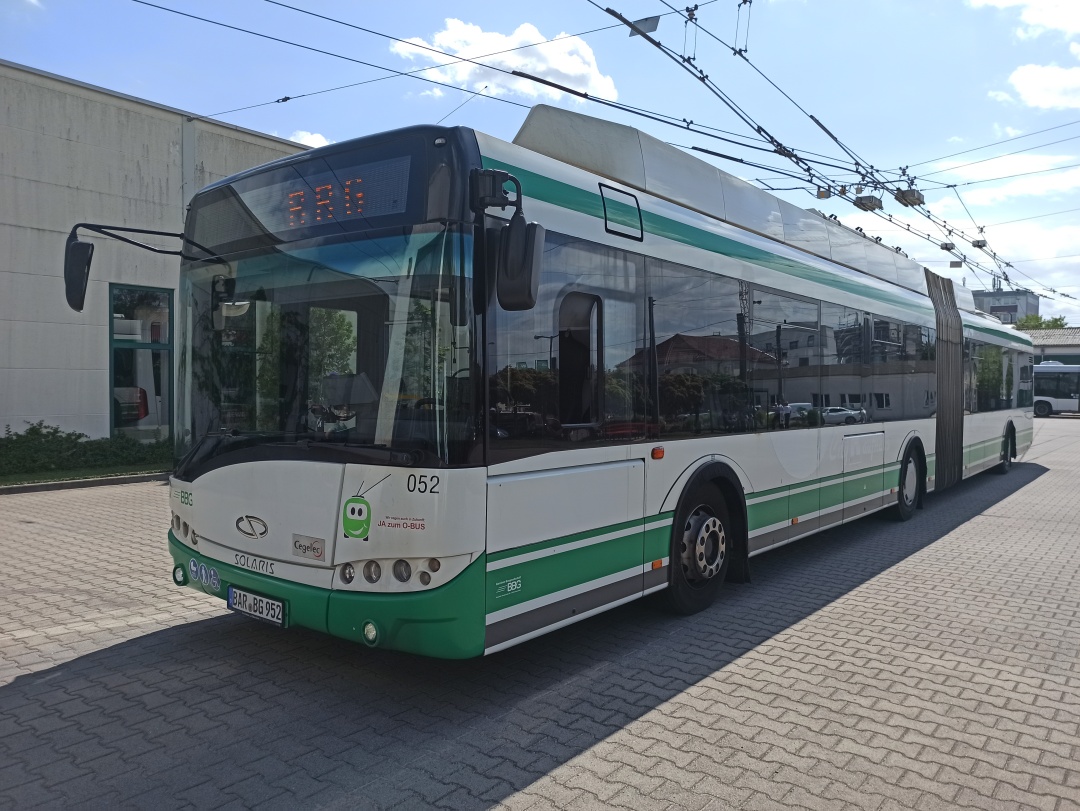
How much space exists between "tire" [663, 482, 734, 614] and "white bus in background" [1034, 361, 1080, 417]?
162 feet

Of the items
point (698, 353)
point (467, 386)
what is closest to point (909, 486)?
point (698, 353)

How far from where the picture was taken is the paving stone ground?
3746mm

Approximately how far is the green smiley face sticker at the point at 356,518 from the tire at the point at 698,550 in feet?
8.23

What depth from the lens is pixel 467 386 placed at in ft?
14.1

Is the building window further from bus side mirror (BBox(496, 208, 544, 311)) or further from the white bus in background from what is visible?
the white bus in background

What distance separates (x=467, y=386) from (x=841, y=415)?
19.4 ft

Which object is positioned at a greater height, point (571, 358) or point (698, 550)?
point (571, 358)

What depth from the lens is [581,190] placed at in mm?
5344

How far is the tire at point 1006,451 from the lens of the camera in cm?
1727

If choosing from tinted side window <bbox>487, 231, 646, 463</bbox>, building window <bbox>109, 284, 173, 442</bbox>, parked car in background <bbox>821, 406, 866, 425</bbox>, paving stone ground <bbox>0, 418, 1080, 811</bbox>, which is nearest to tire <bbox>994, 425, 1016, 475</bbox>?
parked car in background <bbox>821, 406, 866, 425</bbox>

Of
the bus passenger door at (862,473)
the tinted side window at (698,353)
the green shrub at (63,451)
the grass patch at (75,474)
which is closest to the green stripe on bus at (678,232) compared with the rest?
the tinted side window at (698,353)

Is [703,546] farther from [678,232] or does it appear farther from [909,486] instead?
[909,486]

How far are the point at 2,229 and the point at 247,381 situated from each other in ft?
43.3

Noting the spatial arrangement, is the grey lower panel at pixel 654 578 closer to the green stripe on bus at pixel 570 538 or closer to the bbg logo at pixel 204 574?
the green stripe on bus at pixel 570 538
